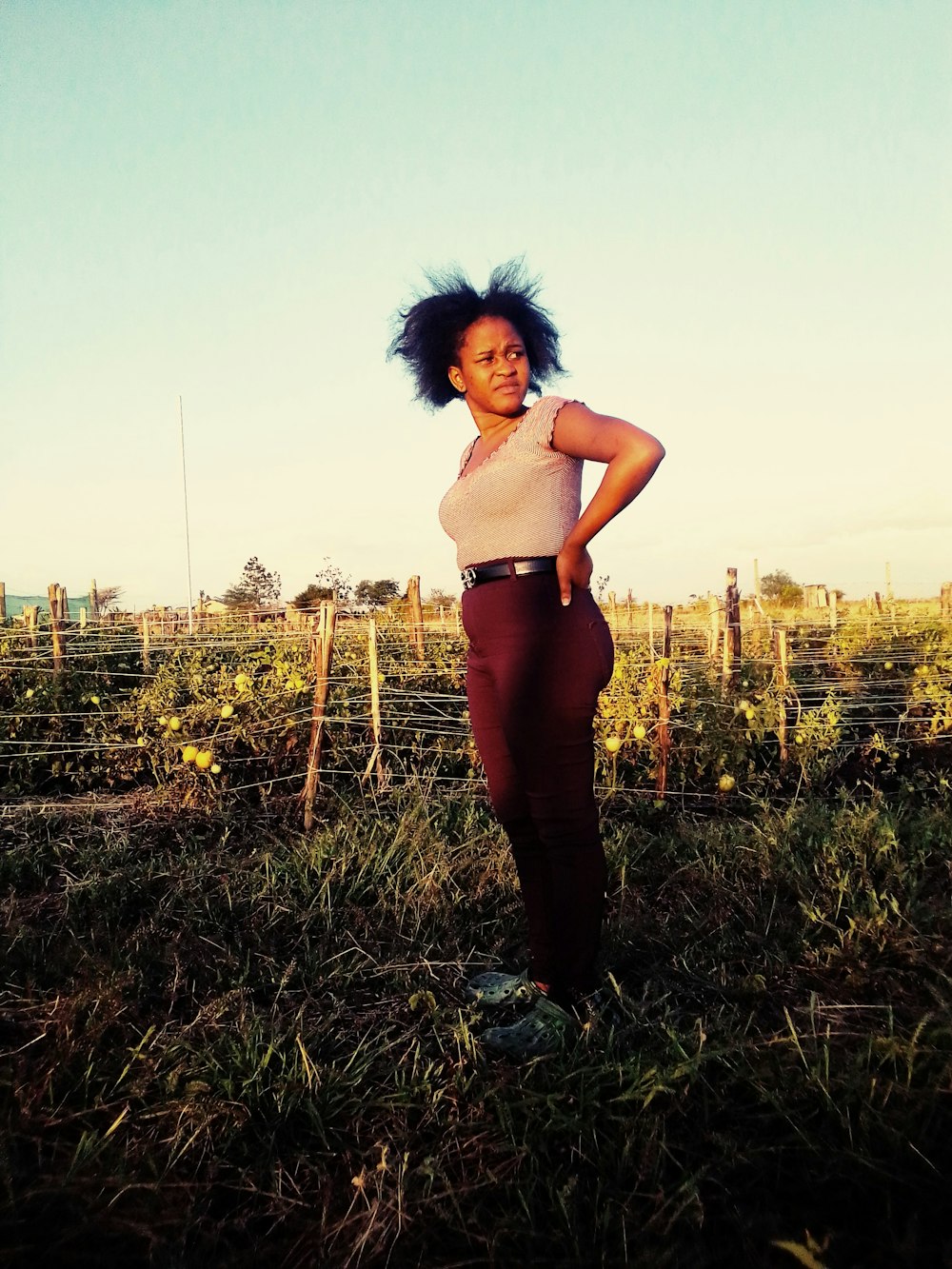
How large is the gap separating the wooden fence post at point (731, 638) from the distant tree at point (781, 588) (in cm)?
2979

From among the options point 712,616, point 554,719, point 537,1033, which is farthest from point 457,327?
point 712,616

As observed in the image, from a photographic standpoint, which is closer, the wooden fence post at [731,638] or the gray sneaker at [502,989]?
the gray sneaker at [502,989]

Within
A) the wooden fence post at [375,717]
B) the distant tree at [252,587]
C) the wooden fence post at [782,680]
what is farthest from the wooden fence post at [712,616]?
the distant tree at [252,587]

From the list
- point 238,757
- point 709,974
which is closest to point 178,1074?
point 709,974

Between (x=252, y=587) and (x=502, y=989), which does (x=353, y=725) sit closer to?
(x=502, y=989)

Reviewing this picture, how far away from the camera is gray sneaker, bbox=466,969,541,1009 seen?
204cm

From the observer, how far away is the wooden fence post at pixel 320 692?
3908mm

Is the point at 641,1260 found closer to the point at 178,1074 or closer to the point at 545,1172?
the point at 545,1172

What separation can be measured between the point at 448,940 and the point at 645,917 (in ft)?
1.97

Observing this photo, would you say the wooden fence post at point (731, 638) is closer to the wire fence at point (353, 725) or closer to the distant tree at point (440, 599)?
the wire fence at point (353, 725)

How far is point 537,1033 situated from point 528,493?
1.14 meters

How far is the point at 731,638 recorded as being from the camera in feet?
18.5

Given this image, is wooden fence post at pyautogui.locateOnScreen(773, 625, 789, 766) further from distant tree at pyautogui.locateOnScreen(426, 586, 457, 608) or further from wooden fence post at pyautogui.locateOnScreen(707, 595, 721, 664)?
distant tree at pyautogui.locateOnScreen(426, 586, 457, 608)

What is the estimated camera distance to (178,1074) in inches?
65.8
